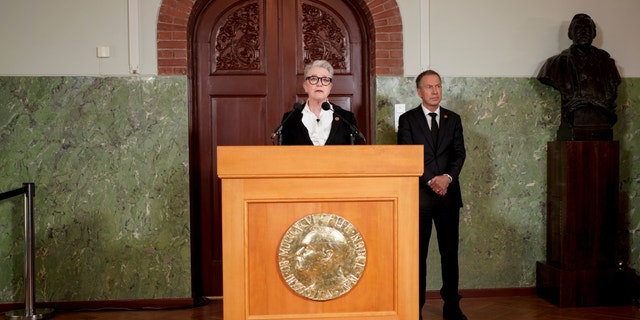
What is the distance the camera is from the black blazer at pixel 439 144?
454cm

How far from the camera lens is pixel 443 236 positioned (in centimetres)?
462

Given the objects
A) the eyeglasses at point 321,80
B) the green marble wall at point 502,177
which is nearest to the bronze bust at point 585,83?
the green marble wall at point 502,177

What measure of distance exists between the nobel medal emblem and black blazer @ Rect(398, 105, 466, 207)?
67.9 inches

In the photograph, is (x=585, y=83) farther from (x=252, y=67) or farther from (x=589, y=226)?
(x=252, y=67)

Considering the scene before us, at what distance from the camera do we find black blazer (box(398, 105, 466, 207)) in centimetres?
454

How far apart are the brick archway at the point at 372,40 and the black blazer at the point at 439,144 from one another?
823mm

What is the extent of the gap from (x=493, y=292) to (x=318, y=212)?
306 cm

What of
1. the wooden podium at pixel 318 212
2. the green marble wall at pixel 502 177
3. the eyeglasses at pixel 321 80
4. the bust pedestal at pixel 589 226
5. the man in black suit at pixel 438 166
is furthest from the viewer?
the green marble wall at pixel 502 177

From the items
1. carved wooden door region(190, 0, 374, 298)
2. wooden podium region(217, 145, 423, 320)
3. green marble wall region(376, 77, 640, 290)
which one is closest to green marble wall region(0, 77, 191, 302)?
carved wooden door region(190, 0, 374, 298)

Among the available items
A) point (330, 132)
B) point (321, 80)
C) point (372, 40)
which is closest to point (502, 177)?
point (372, 40)

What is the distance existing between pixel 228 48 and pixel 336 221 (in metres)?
2.94

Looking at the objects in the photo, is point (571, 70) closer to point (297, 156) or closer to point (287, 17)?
point (287, 17)

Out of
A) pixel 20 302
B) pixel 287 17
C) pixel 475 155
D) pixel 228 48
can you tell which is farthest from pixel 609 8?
pixel 20 302

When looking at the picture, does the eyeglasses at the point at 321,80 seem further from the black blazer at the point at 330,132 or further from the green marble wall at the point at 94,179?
the green marble wall at the point at 94,179
